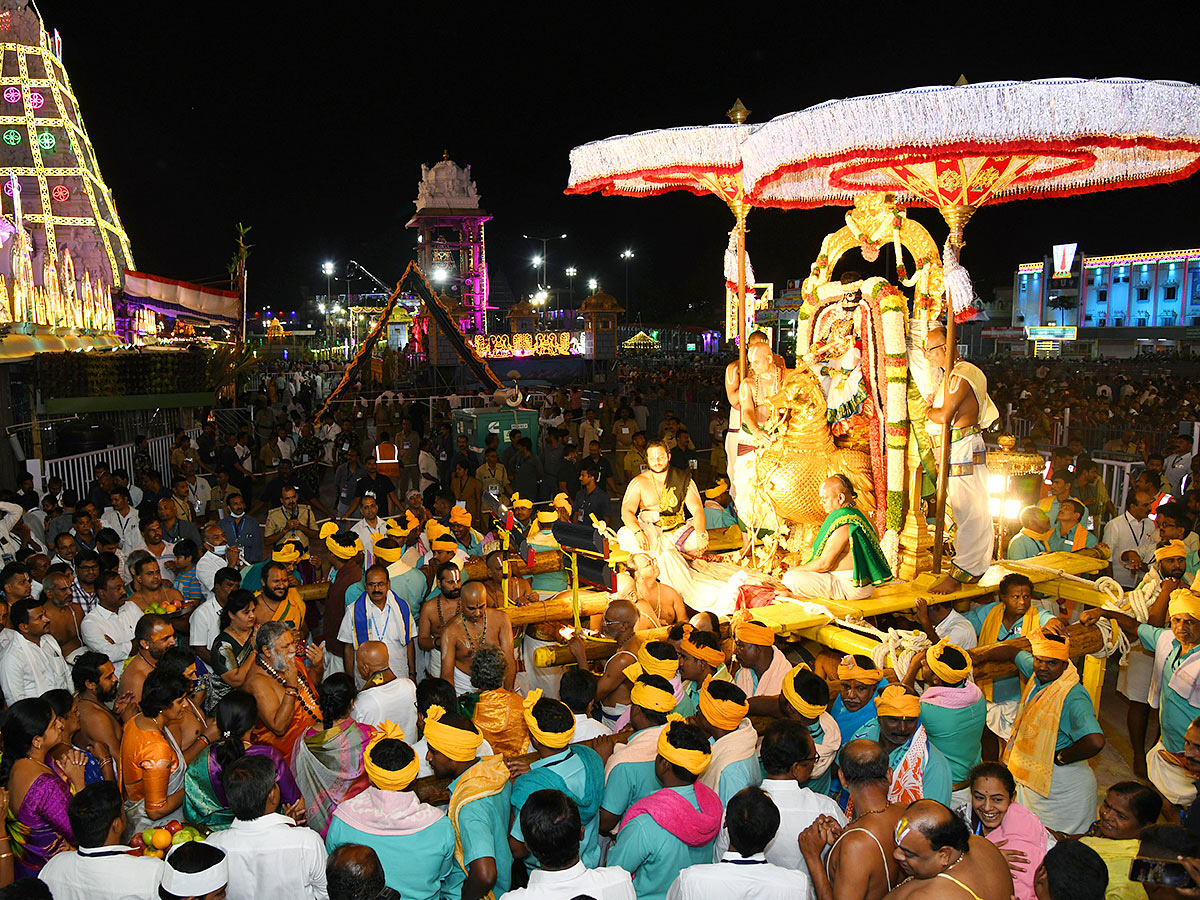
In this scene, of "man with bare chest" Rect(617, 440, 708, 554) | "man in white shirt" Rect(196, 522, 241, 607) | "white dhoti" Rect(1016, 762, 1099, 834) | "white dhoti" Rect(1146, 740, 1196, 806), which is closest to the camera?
"white dhoti" Rect(1146, 740, 1196, 806)

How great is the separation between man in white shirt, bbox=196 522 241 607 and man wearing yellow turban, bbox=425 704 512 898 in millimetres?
3420

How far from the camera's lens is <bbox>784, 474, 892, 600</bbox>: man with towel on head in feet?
22.3

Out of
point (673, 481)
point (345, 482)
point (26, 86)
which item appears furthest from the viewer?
point (26, 86)

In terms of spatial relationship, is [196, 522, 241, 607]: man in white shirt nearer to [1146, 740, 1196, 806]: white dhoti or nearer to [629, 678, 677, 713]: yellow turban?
[629, 678, 677, 713]: yellow turban

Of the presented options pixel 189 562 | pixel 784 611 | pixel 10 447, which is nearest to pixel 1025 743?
pixel 784 611

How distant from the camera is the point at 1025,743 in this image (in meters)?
4.44

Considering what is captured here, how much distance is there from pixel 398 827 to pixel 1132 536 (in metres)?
7.15

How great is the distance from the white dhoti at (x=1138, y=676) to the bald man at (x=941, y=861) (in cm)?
321

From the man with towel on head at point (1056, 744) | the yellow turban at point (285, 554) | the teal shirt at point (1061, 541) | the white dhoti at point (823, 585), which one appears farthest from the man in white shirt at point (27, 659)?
the teal shirt at point (1061, 541)

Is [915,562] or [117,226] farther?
[117,226]

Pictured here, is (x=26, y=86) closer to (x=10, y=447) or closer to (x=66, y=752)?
(x=10, y=447)

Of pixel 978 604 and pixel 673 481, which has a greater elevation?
pixel 673 481

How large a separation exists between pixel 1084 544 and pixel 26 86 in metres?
37.6

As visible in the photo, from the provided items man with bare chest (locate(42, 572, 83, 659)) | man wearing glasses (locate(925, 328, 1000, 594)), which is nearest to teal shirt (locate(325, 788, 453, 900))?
man with bare chest (locate(42, 572, 83, 659))
